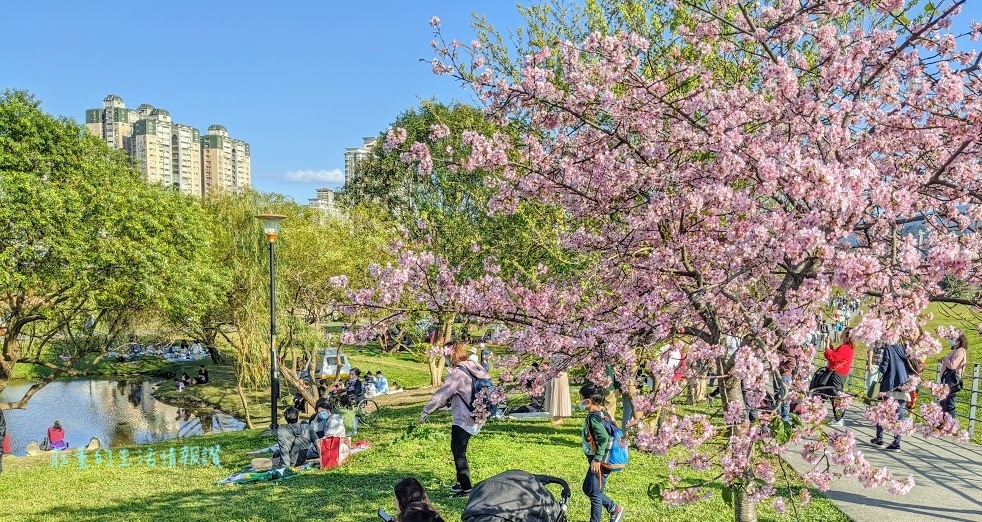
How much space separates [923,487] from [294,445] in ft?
28.7

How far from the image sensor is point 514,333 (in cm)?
668

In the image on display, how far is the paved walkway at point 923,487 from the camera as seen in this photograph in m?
7.52

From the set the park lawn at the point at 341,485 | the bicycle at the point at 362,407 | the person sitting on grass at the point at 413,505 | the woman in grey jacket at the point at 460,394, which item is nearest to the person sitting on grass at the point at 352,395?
the bicycle at the point at 362,407

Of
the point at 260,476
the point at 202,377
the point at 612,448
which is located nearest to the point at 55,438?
the point at 260,476

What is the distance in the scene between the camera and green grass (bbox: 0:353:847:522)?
8281mm

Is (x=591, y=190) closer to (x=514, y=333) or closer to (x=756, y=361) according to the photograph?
(x=514, y=333)

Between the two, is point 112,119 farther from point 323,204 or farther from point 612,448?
point 612,448

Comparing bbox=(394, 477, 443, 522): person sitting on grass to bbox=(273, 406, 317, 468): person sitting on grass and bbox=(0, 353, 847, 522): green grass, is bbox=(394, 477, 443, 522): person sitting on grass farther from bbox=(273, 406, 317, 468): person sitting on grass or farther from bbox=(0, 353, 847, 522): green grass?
bbox=(273, 406, 317, 468): person sitting on grass

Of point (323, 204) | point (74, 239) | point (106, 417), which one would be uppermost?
point (323, 204)

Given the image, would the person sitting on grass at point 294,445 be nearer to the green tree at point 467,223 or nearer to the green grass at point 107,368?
the green tree at point 467,223

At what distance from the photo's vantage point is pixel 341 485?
9.58 metres

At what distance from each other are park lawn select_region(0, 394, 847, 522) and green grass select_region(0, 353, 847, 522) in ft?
0.05

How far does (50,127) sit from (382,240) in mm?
8933

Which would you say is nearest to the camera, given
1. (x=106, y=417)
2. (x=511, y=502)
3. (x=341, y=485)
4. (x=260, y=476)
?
(x=511, y=502)
